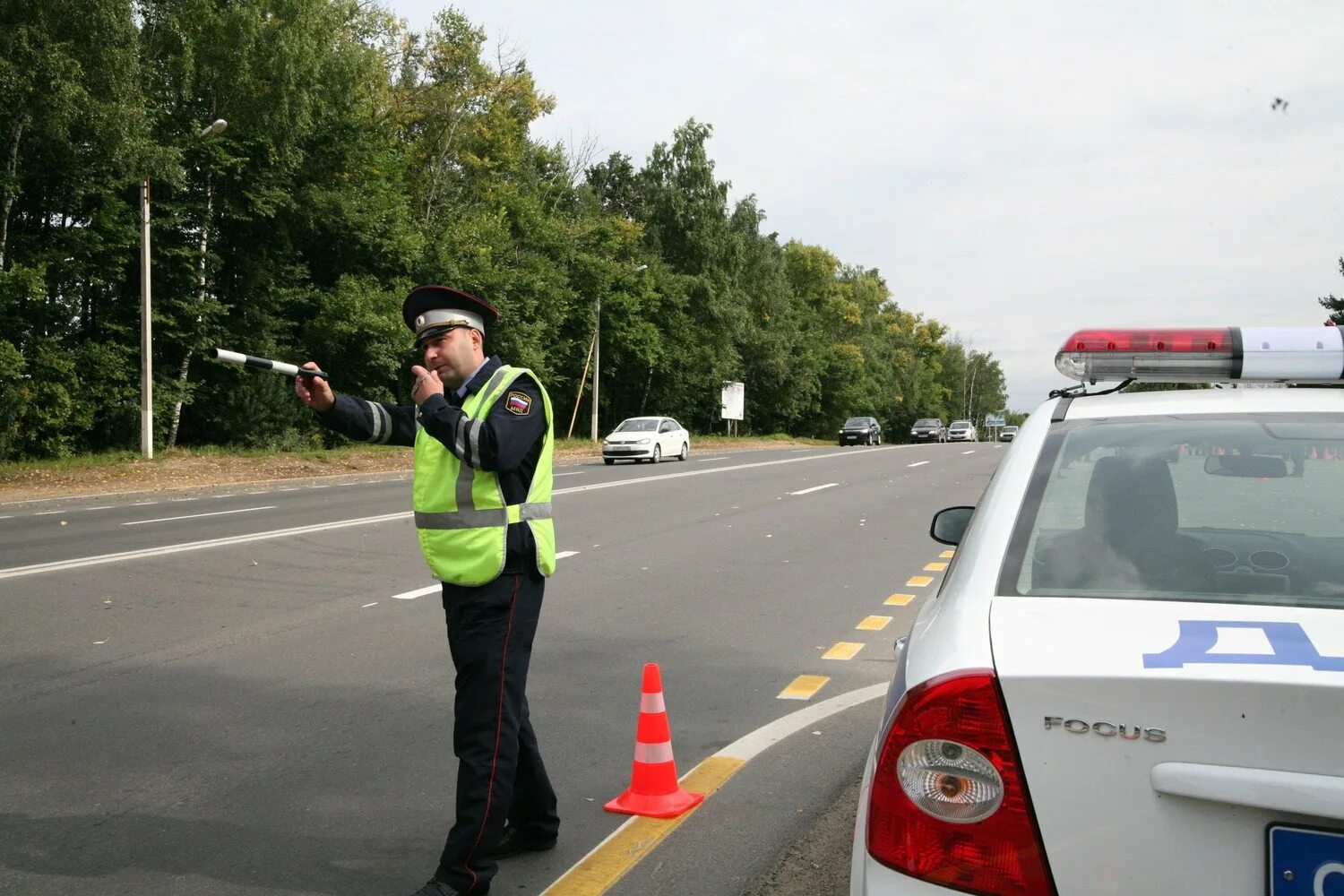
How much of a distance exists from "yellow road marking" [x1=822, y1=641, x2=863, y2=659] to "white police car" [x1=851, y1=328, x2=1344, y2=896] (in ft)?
15.2

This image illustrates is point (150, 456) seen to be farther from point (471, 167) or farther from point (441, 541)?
point (441, 541)

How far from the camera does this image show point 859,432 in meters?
61.4

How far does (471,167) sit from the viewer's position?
4275 cm

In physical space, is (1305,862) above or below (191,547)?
above

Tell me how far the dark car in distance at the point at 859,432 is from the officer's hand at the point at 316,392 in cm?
5856

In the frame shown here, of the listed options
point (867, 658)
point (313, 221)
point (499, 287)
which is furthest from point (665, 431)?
point (867, 658)

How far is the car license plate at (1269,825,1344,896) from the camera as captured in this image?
5.71 ft

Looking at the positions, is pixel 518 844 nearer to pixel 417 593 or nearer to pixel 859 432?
pixel 417 593

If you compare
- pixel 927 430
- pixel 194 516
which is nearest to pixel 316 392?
pixel 194 516

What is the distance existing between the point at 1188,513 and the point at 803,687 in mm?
3845

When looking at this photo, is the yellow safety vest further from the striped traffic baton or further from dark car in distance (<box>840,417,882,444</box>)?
dark car in distance (<box>840,417,882,444</box>)

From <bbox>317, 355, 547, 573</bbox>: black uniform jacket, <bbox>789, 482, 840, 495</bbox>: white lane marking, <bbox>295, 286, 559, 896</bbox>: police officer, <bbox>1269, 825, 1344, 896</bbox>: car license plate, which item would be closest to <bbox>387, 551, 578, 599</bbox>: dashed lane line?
<bbox>317, 355, 547, 573</bbox>: black uniform jacket

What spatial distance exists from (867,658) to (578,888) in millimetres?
3787

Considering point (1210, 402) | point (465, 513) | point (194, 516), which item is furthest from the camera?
point (194, 516)
